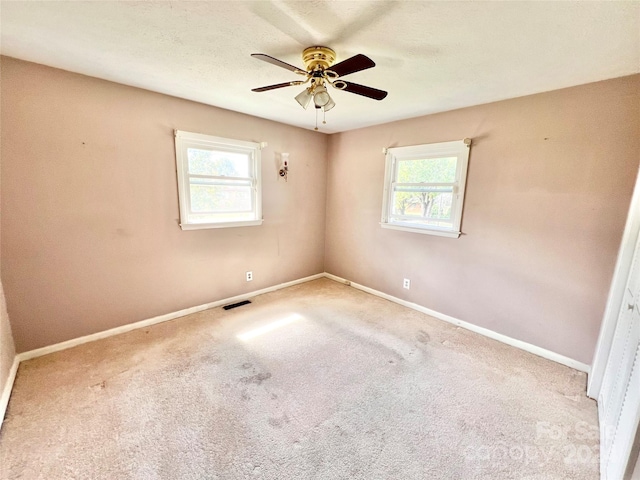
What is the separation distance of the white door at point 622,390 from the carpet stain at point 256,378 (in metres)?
1.94

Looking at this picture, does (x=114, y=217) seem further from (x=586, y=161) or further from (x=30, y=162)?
Answer: (x=586, y=161)

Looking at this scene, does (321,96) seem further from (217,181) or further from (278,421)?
(278,421)

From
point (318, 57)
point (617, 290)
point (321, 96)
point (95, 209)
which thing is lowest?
point (617, 290)

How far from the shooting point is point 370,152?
3604 mm

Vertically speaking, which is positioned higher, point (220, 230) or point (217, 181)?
point (217, 181)

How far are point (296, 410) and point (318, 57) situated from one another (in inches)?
91.0

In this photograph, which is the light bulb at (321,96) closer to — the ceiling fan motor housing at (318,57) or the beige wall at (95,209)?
the ceiling fan motor housing at (318,57)

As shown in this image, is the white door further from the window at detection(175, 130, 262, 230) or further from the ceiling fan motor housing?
the window at detection(175, 130, 262, 230)

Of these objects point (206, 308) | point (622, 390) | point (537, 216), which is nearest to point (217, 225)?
point (206, 308)

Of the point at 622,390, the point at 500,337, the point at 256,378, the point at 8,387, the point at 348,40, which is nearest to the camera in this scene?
the point at 622,390

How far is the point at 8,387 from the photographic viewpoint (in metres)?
1.82

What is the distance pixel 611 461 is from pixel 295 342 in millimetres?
2085

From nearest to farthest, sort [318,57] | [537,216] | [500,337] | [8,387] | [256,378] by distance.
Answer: [318,57] → [8,387] → [256,378] → [537,216] → [500,337]

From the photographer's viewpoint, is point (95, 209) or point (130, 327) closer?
point (95, 209)
